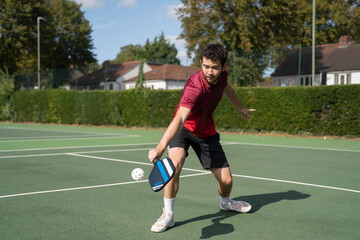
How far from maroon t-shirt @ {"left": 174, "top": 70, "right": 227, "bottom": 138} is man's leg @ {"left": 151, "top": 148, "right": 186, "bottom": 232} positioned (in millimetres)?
347

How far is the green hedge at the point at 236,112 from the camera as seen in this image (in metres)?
16.6

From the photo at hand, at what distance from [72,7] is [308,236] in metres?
58.8

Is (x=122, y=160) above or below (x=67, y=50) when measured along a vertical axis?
below

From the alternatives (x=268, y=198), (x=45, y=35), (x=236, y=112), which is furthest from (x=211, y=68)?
(x=45, y=35)

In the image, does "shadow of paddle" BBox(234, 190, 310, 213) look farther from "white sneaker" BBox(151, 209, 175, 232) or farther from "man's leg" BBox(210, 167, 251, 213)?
"white sneaker" BBox(151, 209, 175, 232)

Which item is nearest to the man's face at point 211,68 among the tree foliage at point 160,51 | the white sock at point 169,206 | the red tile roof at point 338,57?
the white sock at point 169,206

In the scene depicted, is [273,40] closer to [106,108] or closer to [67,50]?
[106,108]

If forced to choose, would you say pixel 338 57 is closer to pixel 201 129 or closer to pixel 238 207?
pixel 238 207

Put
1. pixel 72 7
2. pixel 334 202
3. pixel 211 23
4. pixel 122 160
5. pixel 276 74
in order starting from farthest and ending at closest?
pixel 72 7
pixel 211 23
pixel 276 74
pixel 122 160
pixel 334 202

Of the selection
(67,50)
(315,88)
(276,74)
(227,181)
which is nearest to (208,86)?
(227,181)

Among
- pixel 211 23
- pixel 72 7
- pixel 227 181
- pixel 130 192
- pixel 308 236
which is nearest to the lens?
pixel 308 236

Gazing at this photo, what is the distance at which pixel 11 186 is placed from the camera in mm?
6734

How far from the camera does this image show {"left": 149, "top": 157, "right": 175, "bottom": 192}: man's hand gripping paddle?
3.57 metres

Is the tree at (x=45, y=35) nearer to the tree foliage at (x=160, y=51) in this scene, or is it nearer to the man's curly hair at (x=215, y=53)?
the tree foliage at (x=160, y=51)
